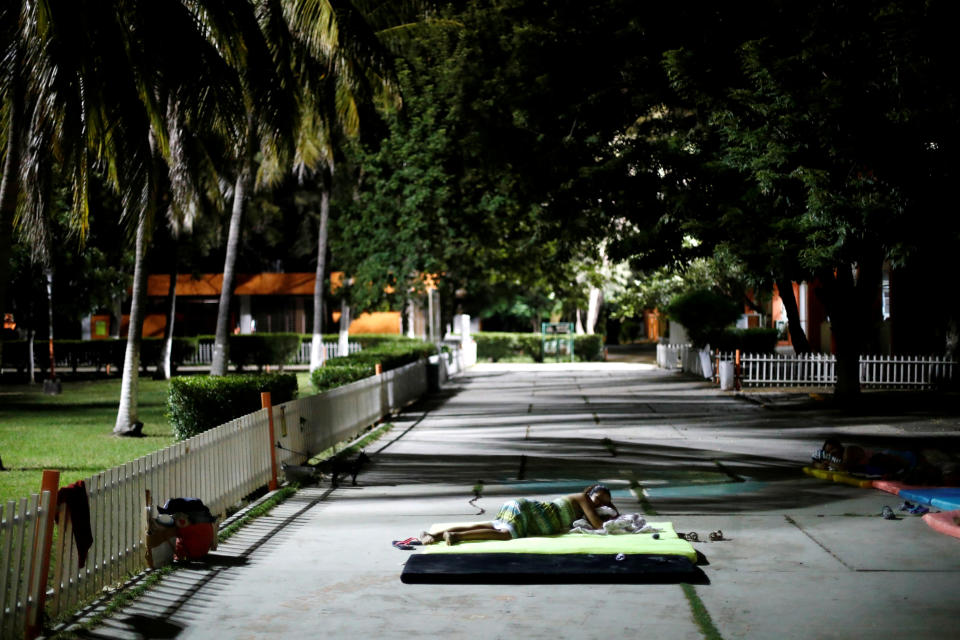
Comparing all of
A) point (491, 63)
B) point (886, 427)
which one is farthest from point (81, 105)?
point (491, 63)

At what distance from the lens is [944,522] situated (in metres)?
9.68

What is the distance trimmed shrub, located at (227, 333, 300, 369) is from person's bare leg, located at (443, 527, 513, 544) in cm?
3610

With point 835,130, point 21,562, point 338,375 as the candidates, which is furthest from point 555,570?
point 338,375

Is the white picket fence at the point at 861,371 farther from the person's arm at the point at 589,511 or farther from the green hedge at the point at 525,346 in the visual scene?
the person's arm at the point at 589,511

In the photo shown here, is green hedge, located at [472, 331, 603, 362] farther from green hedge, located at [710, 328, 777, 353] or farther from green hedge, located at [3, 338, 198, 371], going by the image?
green hedge, located at [710, 328, 777, 353]

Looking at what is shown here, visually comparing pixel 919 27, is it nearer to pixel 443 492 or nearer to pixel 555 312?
pixel 443 492

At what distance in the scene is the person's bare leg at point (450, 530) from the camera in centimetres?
895

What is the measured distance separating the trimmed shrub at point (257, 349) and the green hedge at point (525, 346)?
1192 centimetres

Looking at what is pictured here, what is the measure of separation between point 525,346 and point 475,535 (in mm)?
45887

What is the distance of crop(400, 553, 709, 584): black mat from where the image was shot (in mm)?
7816

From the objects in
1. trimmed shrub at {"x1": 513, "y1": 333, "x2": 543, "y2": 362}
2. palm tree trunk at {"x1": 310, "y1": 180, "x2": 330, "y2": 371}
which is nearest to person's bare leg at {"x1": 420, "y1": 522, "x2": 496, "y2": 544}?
palm tree trunk at {"x1": 310, "y1": 180, "x2": 330, "y2": 371}

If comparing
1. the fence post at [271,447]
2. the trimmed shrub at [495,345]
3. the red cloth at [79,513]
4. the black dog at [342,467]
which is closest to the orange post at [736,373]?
the black dog at [342,467]

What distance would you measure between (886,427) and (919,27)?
719 cm

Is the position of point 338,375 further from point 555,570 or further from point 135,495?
point 555,570
